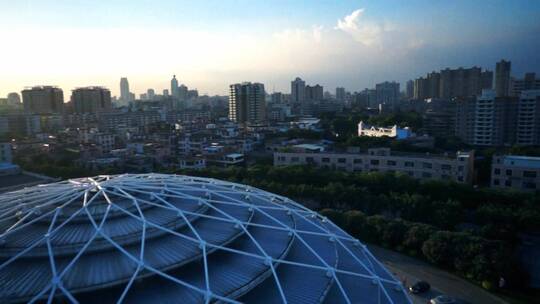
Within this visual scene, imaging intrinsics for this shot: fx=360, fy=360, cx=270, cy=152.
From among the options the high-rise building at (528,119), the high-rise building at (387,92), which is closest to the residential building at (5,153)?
the high-rise building at (528,119)

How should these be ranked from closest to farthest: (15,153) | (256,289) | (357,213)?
(256,289) → (357,213) → (15,153)

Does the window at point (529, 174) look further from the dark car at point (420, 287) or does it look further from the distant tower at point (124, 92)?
the distant tower at point (124, 92)

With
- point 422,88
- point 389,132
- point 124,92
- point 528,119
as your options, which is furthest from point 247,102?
point 124,92

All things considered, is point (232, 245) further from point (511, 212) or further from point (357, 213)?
point (511, 212)

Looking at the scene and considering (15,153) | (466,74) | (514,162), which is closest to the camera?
(514,162)

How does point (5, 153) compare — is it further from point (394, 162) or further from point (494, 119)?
point (494, 119)

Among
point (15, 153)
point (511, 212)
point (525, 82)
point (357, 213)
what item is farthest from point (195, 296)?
point (525, 82)

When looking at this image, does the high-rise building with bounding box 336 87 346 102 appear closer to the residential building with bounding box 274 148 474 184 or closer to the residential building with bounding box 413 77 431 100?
the residential building with bounding box 413 77 431 100
